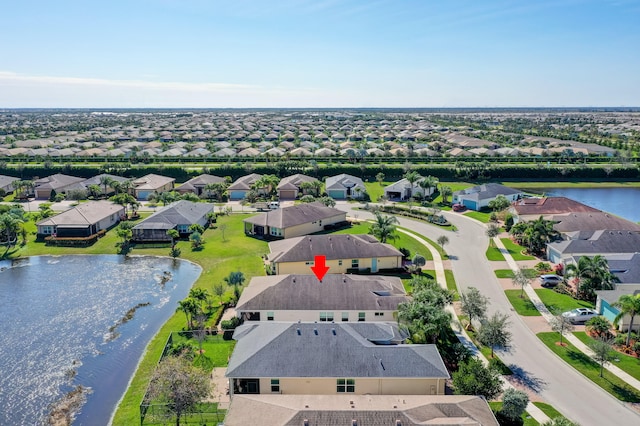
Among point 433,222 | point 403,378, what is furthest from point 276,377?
point 433,222

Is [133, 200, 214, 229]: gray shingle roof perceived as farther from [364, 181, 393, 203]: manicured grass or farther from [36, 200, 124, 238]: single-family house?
[364, 181, 393, 203]: manicured grass

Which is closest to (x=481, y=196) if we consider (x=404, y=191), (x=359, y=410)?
(x=404, y=191)

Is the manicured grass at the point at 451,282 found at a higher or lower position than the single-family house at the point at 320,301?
lower

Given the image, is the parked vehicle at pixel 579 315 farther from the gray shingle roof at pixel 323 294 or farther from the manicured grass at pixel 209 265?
the manicured grass at pixel 209 265

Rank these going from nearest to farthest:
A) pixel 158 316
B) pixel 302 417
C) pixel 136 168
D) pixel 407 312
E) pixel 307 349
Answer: pixel 302 417 < pixel 307 349 < pixel 407 312 < pixel 158 316 < pixel 136 168

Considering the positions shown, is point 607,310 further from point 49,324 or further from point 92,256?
point 92,256

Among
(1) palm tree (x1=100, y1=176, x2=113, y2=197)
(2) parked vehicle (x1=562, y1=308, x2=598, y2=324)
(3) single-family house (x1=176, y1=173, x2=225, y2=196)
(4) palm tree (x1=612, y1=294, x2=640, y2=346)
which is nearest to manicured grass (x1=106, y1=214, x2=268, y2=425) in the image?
(3) single-family house (x1=176, y1=173, x2=225, y2=196)

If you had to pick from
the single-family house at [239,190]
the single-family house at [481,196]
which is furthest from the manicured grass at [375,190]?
the single-family house at [239,190]
